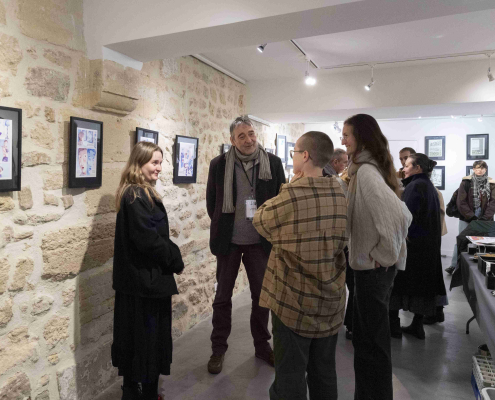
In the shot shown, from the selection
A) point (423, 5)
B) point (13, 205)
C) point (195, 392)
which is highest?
point (423, 5)

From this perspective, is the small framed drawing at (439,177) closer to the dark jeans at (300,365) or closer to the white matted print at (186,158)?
the white matted print at (186,158)

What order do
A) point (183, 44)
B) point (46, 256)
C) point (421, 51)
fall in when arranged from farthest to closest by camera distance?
point (421, 51), point (183, 44), point (46, 256)

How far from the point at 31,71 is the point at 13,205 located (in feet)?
2.33

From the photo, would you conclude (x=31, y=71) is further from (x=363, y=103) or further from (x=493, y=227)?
(x=493, y=227)

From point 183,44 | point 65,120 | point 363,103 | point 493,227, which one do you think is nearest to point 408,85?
point 363,103

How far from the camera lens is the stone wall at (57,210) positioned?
1911mm

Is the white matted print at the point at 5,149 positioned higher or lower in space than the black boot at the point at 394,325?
higher

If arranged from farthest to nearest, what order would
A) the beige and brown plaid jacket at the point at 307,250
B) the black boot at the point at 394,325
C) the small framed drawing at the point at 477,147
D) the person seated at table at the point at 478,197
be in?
1. the small framed drawing at the point at 477,147
2. the person seated at table at the point at 478,197
3. the black boot at the point at 394,325
4. the beige and brown plaid jacket at the point at 307,250

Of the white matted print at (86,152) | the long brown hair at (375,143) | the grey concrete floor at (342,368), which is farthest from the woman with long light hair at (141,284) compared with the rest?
the long brown hair at (375,143)

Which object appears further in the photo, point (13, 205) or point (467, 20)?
point (467, 20)

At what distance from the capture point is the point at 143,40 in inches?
86.5

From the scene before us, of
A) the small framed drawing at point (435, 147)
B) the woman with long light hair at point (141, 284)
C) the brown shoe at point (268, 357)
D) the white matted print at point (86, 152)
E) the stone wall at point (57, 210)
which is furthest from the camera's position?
the small framed drawing at point (435, 147)

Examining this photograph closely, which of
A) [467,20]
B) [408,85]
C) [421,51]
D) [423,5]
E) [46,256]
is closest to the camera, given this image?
[423,5]

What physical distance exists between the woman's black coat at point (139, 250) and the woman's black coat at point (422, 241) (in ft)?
6.68
